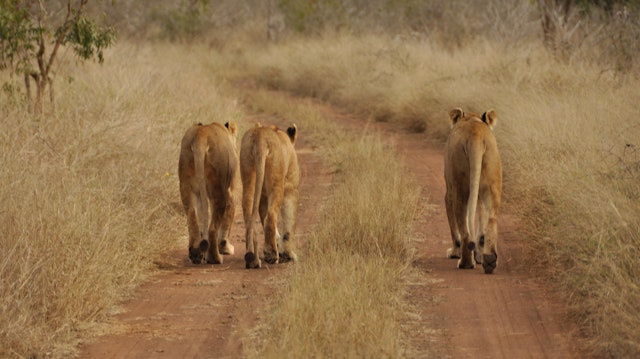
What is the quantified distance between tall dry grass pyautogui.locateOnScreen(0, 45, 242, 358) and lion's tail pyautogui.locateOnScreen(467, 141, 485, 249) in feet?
8.12

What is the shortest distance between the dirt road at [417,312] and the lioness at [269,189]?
0.18 metres

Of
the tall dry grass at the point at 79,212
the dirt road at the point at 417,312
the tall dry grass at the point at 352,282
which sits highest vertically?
the tall dry grass at the point at 79,212

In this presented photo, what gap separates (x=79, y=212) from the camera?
7.19m

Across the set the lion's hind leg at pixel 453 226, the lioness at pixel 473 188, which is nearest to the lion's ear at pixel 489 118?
the lioness at pixel 473 188

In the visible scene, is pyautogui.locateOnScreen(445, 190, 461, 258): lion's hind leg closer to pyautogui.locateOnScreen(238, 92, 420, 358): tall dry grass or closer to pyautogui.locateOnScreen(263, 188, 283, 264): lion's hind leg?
pyautogui.locateOnScreen(238, 92, 420, 358): tall dry grass

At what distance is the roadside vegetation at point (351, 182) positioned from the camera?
20.6ft

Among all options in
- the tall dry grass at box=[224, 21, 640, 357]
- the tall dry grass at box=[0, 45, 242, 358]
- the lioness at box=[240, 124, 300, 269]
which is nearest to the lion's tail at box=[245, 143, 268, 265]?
the lioness at box=[240, 124, 300, 269]

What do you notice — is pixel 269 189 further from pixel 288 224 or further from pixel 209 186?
pixel 209 186

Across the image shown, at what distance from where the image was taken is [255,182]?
8.20 meters

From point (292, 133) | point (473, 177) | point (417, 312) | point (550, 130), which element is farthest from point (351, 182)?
point (417, 312)

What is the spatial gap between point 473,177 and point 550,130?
444 centimetres

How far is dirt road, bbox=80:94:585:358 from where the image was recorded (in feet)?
20.1

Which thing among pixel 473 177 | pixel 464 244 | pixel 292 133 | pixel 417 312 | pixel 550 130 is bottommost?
pixel 417 312

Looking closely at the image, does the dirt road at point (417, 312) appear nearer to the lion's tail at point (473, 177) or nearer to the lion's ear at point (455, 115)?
the lion's tail at point (473, 177)
